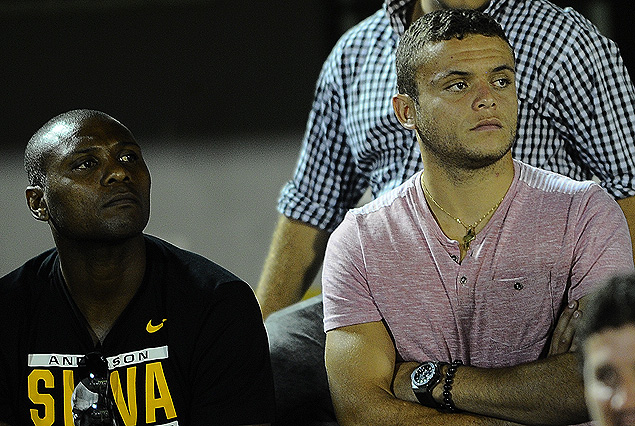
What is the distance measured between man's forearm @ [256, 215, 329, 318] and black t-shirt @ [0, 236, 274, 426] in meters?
0.61

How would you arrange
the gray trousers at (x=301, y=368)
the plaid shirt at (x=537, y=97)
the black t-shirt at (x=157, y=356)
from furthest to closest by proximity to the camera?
1. the gray trousers at (x=301, y=368)
2. the plaid shirt at (x=537, y=97)
3. the black t-shirt at (x=157, y=356)

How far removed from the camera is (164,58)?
401 cm

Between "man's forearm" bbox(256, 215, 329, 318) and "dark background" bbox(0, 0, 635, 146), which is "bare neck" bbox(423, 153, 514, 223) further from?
"dark background" bbox(0, 0, 635, 146)

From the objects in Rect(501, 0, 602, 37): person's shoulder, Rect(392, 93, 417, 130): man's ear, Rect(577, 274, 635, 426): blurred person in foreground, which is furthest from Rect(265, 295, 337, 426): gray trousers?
Rect(577, 274, 635, 426): blurred person in foreground

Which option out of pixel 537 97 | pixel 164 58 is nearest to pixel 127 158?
pixel 537 97

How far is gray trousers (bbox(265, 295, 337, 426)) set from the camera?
2375 millimetres

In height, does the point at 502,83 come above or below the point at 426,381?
above

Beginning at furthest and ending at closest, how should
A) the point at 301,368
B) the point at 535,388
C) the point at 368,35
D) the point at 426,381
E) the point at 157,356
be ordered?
the point at 368,35
the point at 301,368
the point at 157,356
the point at 426,381
the point at 535,388

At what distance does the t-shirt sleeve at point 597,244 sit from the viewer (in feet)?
6.01

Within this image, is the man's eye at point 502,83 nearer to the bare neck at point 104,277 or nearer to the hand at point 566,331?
the hand at point 566,331

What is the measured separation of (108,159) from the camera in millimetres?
2059

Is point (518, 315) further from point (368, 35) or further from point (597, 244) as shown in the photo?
point (368, 35)

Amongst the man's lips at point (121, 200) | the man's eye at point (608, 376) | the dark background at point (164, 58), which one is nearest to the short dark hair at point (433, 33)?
the man's lips at point (121, 200)

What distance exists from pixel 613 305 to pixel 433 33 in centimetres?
87
